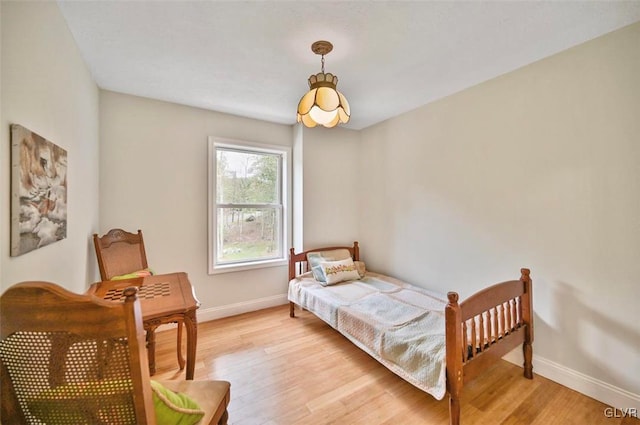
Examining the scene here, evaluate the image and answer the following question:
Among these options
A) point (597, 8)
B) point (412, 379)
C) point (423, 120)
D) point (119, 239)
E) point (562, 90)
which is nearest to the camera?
point (597, 8)

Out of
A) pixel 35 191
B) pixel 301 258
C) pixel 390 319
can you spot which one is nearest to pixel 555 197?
pixel 390 319

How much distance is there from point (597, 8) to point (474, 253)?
6.10ft

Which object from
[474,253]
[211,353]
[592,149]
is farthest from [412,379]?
[592,149]

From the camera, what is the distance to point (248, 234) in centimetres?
347

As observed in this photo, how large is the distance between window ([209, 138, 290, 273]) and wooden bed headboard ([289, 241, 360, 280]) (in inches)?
11.3

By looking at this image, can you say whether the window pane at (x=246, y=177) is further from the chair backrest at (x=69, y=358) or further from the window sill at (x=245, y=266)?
the chair backrest at (x=69, y=358)

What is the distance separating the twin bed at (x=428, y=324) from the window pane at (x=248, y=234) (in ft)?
2.54

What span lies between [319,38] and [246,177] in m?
2.03

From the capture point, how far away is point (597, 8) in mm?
1575

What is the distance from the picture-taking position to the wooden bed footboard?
1.55 m

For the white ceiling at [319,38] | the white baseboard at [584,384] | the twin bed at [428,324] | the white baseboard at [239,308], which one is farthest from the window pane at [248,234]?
the white baseboard at [584,384]

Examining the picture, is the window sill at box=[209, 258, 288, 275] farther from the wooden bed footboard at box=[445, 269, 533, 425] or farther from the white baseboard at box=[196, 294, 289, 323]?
the wooden bed footboard at box=[445, 269, 533, 425]

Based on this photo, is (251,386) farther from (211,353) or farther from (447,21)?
(447,21)

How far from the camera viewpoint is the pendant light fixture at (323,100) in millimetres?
1799
